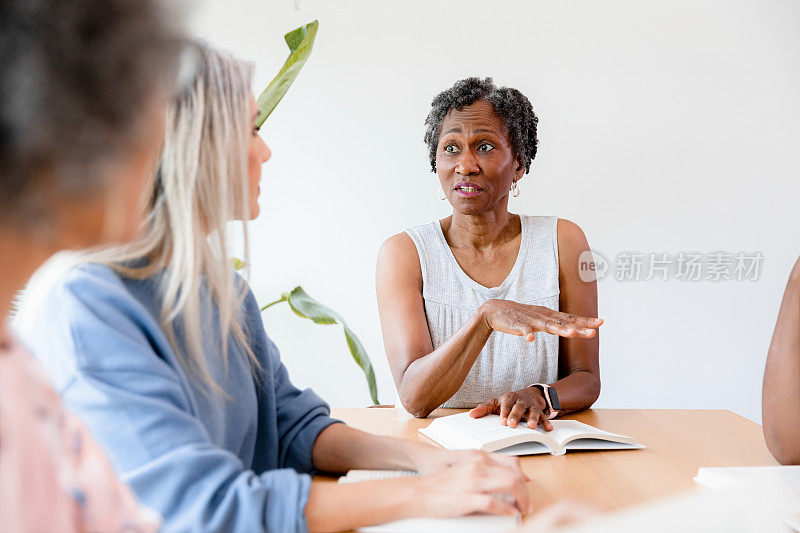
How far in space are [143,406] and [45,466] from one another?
1.00 feet

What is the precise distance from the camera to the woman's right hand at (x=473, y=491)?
0.85 m

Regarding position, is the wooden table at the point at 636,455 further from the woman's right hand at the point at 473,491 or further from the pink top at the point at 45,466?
the pink top at the point at 45,466

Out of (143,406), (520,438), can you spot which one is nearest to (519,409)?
(520,438)

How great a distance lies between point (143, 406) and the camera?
28.8 inches

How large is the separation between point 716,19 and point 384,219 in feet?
5.20

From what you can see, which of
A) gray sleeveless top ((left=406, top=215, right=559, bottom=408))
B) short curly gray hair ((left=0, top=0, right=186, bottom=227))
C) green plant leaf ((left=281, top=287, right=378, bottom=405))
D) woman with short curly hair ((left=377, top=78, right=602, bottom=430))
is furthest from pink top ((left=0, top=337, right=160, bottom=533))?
green plant leaf ((left=281, top=287, right=378, bottom=405))

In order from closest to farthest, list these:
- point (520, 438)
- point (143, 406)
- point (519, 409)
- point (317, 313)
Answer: point (143, 406) < point (520, 438) < point (519, 409) < point (317, 313)

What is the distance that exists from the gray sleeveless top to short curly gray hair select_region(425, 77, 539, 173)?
0.27m

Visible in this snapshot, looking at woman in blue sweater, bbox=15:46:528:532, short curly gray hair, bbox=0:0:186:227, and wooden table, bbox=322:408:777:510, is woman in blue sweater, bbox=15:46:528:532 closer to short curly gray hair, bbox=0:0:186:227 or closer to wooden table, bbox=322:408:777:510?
wooden table, bbox=322:408:777:510

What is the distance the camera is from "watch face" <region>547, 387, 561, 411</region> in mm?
1474

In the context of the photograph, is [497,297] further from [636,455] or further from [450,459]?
[450,459]

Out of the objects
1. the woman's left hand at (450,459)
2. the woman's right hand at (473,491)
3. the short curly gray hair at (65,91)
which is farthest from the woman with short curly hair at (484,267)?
the short curly gray hair at (65,91)

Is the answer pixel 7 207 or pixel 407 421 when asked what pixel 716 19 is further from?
pixel 7 207

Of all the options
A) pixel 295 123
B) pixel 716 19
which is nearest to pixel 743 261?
pixel 716 19
